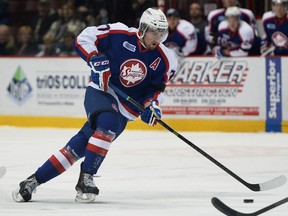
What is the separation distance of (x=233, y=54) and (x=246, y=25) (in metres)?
0.37

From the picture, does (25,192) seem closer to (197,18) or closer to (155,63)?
(155,63)

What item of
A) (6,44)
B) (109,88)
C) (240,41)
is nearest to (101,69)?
(109,88)

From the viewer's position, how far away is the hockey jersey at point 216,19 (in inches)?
477

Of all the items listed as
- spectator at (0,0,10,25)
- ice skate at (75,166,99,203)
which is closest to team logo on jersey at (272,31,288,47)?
spectator at (0,0,10,25)

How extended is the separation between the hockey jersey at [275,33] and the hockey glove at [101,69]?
5.66 metres

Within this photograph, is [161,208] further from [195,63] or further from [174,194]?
[195,63]

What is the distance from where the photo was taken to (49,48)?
1341 cm

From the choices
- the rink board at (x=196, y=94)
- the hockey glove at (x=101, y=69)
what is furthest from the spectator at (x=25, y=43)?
the hockey glove at (x=101, y=69)

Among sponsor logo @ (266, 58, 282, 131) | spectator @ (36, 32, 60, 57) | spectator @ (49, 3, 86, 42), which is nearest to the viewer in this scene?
sponsor logo @ (266, 58, 282, 131)

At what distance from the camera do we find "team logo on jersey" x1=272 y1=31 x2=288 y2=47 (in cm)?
1176

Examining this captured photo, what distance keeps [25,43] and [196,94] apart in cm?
305

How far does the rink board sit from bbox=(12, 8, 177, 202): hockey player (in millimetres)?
5068

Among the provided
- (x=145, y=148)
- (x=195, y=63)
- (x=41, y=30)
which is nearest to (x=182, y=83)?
(x=195, y=63)

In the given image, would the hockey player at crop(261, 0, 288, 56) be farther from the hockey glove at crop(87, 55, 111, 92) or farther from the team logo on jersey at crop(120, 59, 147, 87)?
the hockey glove at crop(87, 55, 111, 92)
